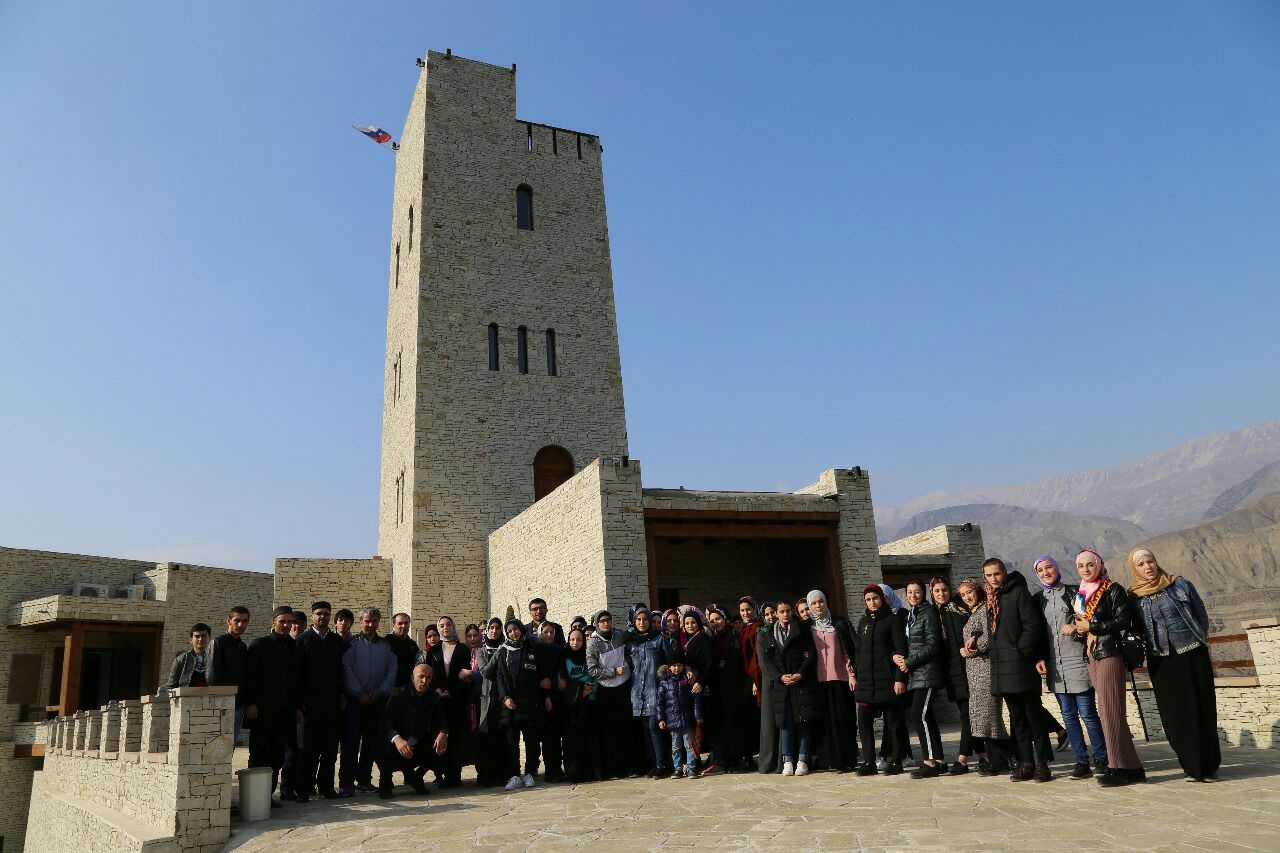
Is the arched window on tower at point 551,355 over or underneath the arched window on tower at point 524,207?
underneath

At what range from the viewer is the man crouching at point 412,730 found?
24.0 feet

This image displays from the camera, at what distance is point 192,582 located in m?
22.3

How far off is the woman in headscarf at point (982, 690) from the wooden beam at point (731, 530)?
19.4 feet

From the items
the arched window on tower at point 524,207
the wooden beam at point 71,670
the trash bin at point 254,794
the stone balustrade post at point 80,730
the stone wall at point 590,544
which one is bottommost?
the trash bin at point 254,794

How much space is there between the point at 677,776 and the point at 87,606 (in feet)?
57.4

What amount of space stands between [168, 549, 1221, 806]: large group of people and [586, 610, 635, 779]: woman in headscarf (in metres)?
0.01

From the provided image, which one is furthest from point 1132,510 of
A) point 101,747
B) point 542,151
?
point 101,747

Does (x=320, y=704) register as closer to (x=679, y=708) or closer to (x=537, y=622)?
(x=537, y=622)

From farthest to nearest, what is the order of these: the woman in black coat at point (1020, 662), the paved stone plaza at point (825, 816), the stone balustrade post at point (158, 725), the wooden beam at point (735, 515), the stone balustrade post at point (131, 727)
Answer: the wooden beam at point (735, 515) < the stone balustrade post at point (131, 727) < the stone balustrade post at point (158, 725) < the woman in black coat at point (1020, 662) < the paved stone plaza at point (825, 816)

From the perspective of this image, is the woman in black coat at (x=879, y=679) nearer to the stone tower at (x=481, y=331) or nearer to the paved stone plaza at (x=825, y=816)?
the paved stone plaza at (x=825, y=816)

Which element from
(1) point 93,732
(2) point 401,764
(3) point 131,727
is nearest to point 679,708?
(2) point 401,764

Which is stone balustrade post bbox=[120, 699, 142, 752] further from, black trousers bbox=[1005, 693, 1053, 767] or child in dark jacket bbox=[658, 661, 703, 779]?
black trousers bbox=[1005, 693, 1053, 767]

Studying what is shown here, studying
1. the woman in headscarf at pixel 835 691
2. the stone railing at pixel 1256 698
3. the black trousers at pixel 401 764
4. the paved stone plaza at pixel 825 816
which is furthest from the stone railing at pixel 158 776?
the stone railing at pixel 1256 698

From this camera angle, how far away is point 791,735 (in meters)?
7.32
